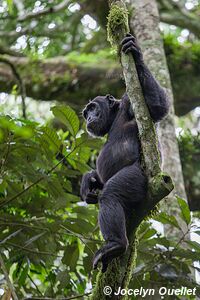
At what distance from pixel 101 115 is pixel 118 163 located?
75 cm

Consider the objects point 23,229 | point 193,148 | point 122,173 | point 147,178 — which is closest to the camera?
point 147,178

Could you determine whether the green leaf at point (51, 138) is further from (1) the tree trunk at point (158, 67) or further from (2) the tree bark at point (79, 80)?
(2) the tree bark at point (79, 80)

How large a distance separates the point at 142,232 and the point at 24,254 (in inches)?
51.5

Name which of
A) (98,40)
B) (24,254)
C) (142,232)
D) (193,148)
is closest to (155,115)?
(142,232)

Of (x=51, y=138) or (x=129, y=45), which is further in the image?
(x=51, y=138)

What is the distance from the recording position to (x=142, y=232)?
5.31 m

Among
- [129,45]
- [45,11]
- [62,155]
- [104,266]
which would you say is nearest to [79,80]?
[45,11]

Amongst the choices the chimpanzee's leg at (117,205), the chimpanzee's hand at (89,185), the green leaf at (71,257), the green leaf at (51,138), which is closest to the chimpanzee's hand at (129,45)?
the chimpanzee's leg at (117,205)

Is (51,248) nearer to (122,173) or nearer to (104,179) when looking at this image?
(104,179)

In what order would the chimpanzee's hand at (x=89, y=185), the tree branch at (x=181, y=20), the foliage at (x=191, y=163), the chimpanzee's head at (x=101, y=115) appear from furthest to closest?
the tree branch at (x=181, y=20) < the foliage at (x=191, y=163) < the chimpanzee's head at (x=101, y=115) < the chimpanzee's hand at (x=89, y=185)

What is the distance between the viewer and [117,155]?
5.24 meters

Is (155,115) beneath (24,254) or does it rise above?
above

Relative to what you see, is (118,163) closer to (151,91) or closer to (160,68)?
(151,91)

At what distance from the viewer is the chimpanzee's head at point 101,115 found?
5715 mm
